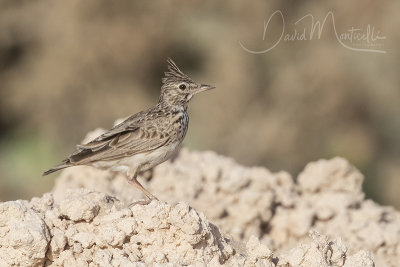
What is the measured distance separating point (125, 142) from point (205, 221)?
184 cm

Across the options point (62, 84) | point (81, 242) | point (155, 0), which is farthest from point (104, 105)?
point (81, 242)

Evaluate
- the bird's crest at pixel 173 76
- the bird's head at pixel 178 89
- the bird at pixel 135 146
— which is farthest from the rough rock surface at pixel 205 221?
the bird's crest at pixel 173 76

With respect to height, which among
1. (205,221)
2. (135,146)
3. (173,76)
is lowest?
(205,221)

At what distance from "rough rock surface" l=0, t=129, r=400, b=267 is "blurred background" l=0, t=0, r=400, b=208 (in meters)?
5.84

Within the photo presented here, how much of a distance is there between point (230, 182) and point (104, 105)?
7.05 m

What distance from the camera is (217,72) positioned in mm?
14031

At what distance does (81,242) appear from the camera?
4.83 meters

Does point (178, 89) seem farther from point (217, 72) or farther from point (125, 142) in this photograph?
point (217, 72)

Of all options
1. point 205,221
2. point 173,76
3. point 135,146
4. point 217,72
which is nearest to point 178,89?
point 173,76

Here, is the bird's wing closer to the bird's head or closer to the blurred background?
the bird's head

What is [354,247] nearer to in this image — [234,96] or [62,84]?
[234,96]

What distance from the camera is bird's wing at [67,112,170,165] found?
6.50 metres

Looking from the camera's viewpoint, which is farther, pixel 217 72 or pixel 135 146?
pixel 217 72

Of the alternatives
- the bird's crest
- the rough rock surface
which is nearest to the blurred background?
the rough rock surface
